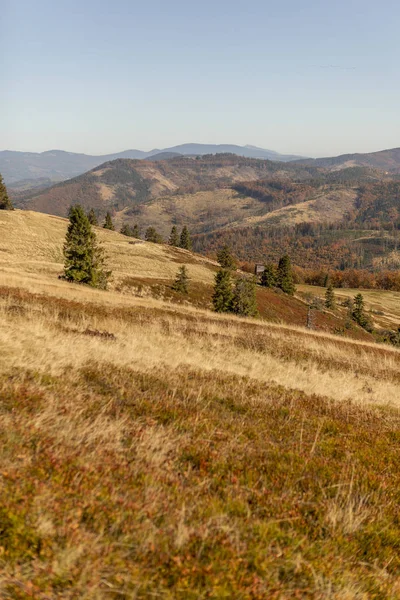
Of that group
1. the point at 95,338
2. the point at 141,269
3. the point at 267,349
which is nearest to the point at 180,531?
the point at 95,338

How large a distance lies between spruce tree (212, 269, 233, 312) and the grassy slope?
56237 millimetres

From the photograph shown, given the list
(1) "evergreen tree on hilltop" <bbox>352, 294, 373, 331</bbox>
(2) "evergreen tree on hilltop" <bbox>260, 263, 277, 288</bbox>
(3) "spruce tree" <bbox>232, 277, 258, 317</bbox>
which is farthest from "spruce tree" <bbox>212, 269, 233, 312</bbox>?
(1) "evergreen tree on hilltop" <bbox>352, 294, 373, 331</bbox>

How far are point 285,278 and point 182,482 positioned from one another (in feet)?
345

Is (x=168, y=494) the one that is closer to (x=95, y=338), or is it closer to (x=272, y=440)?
(x=272, y=440)

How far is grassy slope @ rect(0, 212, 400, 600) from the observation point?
323 cm

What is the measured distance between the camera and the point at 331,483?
5285mm

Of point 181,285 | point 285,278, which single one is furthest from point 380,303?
point 181,285

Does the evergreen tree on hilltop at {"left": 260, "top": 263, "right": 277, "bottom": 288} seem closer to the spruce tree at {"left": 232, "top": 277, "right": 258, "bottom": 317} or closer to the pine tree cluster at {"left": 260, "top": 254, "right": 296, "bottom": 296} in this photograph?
the pine tree cluster at {"left": 260, "top": 254, "right": 296, "bottom": 296}

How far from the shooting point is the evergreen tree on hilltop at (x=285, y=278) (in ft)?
346

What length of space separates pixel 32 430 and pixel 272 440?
408 cm

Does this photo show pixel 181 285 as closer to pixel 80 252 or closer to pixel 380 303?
pixel 80 252

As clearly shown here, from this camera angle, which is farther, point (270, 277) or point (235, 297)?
point (270, 277)

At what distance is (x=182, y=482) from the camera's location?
4566 mm

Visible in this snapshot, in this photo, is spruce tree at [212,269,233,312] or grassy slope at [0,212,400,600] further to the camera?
spruce tree at [212,269,233,312]
